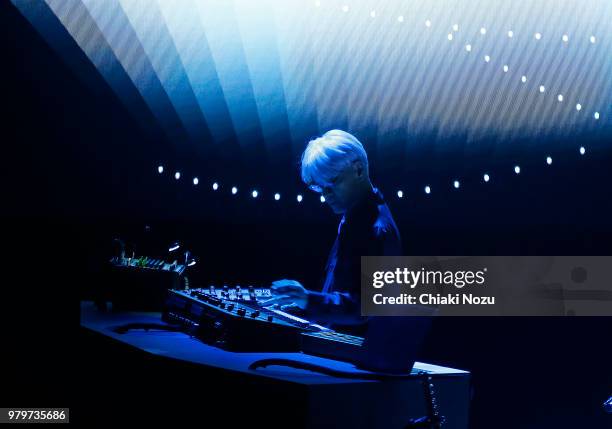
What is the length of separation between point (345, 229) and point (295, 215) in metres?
1.02

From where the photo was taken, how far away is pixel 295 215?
10.8 ft

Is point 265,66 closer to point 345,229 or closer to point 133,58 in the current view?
point 133,58

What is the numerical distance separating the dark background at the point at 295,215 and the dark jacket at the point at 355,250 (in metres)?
0.88

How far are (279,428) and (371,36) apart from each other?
7.02 ft

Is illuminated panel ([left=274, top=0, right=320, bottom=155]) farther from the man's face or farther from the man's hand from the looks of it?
the man's hand

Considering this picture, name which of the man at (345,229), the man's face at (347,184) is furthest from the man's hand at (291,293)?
the man's face at (347,184)

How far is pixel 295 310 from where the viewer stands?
232 cm

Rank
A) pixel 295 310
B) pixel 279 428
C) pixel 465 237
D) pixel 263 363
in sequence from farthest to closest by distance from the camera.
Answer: pixel 465 237 → pixel 295 310 → pixel 263 363 → pixel 279 428

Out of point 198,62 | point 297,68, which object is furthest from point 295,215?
point 198,62

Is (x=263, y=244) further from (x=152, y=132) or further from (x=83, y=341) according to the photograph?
(x=83, y=341)

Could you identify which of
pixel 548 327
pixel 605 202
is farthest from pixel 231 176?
pixel 605 202

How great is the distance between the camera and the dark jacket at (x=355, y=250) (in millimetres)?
2086

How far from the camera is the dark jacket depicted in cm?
209

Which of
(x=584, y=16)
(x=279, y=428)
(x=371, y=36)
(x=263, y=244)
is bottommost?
(x=279, y=428)
